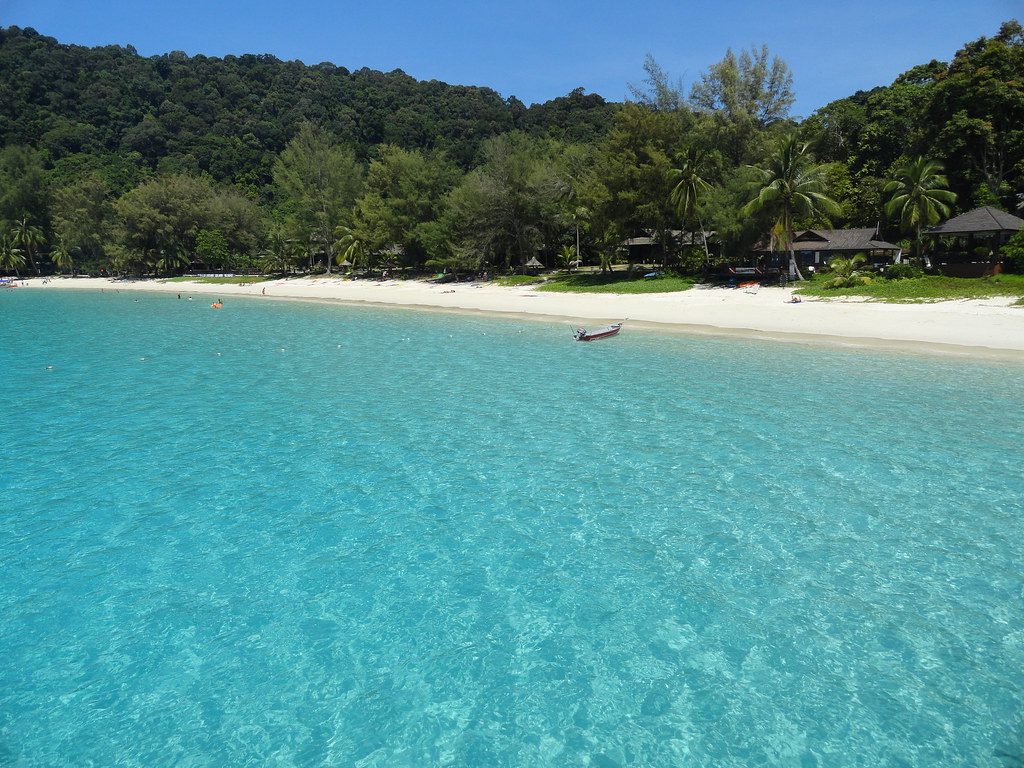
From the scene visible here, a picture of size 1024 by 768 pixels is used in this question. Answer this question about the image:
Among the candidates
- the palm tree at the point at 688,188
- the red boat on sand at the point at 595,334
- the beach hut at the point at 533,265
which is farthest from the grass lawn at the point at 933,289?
the beach hut at the point at 533,265

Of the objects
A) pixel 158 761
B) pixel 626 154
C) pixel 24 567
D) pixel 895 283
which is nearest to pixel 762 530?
pixel 158 761

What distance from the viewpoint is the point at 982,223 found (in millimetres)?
34938

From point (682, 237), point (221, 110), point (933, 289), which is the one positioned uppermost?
point (221, 110)

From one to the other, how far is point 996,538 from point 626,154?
41.9 meters

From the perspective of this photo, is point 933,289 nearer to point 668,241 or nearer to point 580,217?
point 668,241

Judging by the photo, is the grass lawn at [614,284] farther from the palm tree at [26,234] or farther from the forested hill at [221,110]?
the palm tree at [26,234]

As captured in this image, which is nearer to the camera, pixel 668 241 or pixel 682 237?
pixel 682 237

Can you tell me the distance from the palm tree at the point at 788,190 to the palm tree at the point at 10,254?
3781 inches

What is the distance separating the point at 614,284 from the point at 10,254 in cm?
8797

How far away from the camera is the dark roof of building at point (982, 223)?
34.1m

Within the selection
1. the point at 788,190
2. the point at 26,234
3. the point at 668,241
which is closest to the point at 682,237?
the point at 668,241

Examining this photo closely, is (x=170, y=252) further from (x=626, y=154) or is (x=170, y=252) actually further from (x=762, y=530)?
(x=762, y=530)

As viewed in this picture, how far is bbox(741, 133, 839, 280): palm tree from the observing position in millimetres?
38625

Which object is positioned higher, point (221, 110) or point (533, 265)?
point (221, 110)
